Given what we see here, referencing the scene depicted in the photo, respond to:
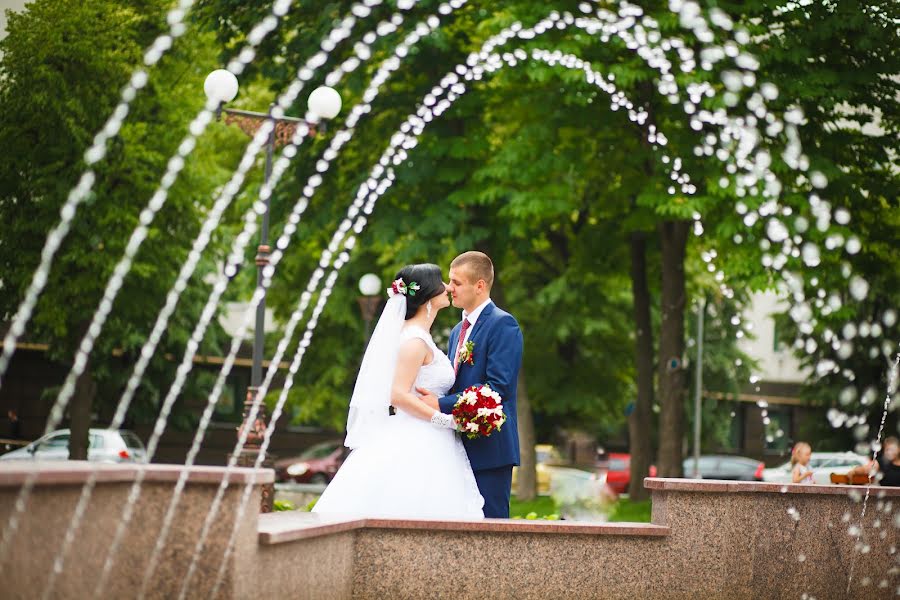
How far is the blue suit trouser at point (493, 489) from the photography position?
854 centimetres

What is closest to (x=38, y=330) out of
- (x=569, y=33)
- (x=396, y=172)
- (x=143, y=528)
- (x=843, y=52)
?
(x=396, y=172)

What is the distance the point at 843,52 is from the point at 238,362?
29349mm

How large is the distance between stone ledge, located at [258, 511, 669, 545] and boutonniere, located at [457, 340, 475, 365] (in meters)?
1.13

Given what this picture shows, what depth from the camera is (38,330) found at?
2533 cm

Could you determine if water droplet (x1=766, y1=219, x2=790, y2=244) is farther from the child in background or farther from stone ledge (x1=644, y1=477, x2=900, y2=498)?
stone ledge (x1=644, y1=477, x2=900, y2=498)

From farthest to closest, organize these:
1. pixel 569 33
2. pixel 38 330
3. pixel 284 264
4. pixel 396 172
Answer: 1. pixel 284 264
2. pixel 38 330
3. pixel 396 172
4. pixel 569 33

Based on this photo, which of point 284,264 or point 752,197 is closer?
point 752,197

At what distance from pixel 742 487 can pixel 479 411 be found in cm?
200

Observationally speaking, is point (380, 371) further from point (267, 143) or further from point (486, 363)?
point (267, 143)

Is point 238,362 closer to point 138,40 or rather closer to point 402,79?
point 138,40

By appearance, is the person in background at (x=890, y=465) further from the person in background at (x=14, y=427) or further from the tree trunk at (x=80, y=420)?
the person in background at (x=14, y=427)

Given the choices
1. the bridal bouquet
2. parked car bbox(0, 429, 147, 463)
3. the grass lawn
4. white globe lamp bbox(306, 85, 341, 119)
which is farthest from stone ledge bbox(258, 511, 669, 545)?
parked car bbox(0, 429, 147, 463)

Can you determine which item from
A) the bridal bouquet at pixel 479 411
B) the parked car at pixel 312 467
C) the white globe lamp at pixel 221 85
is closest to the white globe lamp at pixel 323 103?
the white globe lamp at pixel 221 85

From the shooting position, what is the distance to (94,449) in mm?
26438
